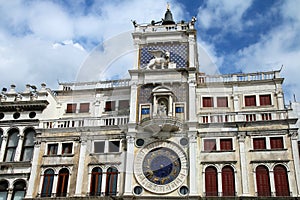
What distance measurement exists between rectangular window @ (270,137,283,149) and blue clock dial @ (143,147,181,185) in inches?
319

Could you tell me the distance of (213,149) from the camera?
113 feet

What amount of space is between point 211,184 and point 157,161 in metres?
5.02

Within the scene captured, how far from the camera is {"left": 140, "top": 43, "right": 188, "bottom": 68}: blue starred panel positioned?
128ft

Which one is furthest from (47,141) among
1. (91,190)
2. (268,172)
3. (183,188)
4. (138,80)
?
(268,172)

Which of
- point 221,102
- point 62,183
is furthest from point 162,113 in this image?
point 62,183

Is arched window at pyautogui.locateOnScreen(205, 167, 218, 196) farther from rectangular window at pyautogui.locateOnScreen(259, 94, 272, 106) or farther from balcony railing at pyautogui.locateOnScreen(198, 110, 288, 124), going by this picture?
rectangular window at pyautogui.locateOnScreen(259, 94, 272, 106)

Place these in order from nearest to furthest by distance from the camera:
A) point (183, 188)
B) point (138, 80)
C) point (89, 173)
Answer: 1. point (183, 188)
2. point (89, 173)
3. point (138, 80)

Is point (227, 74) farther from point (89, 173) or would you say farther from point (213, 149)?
point (89, 173)

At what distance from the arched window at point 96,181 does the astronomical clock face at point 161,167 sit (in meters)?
3.41

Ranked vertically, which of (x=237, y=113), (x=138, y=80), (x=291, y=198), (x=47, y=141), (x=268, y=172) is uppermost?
(x=138, y=80)

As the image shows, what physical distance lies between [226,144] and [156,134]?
621 centimetres

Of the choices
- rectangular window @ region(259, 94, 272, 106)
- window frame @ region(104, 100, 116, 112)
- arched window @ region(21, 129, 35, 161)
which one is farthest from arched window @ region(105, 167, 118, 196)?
rectangular window @ region(259, 94, 272, 106)

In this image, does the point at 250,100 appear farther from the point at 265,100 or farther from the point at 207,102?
the point at 207,102

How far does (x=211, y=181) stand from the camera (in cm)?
3341
